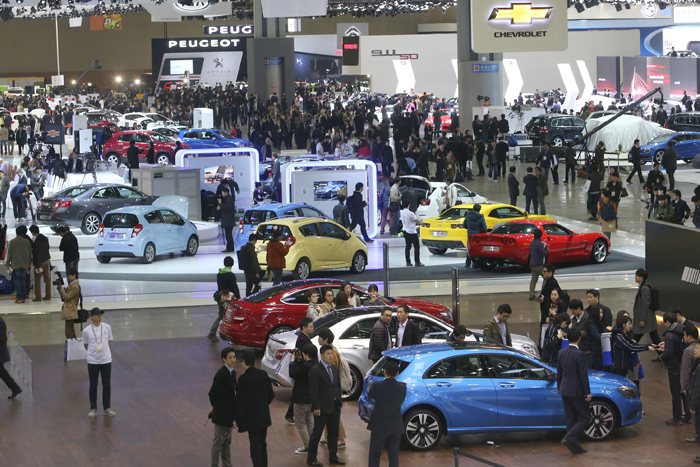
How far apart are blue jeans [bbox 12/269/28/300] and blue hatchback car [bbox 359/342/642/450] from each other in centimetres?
1027

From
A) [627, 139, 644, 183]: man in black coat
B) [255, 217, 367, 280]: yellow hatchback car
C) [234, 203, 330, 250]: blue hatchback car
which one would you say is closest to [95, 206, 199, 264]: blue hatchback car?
[234, 203, 330, 250]: blue hatchback car

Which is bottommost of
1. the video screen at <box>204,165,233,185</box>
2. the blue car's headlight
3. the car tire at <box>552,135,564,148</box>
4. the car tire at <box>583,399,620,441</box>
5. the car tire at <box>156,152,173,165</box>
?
the car tire at <box>583,399,620,441</box>

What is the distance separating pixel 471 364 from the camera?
985cm

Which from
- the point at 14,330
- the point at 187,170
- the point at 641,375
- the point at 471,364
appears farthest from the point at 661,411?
the point at 187,170

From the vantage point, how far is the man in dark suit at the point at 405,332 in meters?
11.4

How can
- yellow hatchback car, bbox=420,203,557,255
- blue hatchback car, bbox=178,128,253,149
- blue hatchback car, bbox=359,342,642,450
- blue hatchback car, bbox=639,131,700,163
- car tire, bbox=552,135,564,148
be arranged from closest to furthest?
blue hatchback car, bbox=359,342,642,450 < yellow hatchback car, bbox=420,203,557,255 < blue hatchback car, bbox=639,131,700,163 < blue hatchback car, bbox=178,128,253,149 < car tire, bbox=552,135,564,148

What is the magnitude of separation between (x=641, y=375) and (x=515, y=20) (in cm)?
2011

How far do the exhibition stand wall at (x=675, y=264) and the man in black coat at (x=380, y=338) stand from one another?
6.73 metres

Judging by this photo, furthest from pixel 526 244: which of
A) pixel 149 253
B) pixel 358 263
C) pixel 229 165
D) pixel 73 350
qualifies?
pixel 229 165

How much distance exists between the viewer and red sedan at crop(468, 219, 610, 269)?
67.0 feet

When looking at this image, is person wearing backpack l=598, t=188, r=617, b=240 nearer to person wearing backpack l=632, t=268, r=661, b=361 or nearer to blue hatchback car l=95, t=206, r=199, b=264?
person wearing backpack l=632, t=268, r=661, b=361

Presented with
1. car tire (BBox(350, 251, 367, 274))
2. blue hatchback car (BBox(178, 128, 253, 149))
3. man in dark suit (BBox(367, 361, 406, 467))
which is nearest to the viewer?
man in dark suit (BBox(367, 361, 406, 467))

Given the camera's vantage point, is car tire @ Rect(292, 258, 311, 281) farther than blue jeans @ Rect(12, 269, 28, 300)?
Yes

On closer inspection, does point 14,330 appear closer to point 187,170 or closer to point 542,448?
point 542,448
